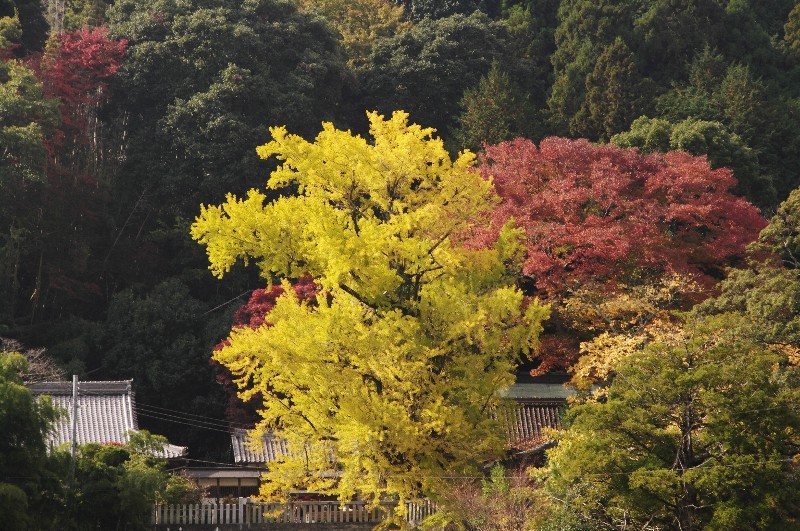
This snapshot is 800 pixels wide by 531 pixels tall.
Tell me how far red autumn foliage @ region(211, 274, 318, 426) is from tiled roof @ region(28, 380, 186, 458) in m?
2.46

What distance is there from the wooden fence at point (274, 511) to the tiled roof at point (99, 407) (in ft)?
17.6

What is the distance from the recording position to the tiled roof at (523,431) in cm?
3259

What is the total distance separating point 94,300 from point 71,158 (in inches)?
173

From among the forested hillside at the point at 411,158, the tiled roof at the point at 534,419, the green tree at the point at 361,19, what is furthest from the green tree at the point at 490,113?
the tiled roof at the point at 534,419

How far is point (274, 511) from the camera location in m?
27.7

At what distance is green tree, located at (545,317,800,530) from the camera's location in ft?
73.1

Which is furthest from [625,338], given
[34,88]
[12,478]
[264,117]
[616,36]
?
[616,36]

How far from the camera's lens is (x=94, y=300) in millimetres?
41000

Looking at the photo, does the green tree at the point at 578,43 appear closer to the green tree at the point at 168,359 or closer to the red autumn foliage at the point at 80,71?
the red autumn foliage at the point at 80,71

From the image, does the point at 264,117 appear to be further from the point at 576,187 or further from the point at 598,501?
the point at 598,501

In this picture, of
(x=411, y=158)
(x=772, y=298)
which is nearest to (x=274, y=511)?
(x=411, y=158)

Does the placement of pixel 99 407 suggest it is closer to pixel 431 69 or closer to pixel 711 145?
pixel 431 69

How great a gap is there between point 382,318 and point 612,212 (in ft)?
34.0

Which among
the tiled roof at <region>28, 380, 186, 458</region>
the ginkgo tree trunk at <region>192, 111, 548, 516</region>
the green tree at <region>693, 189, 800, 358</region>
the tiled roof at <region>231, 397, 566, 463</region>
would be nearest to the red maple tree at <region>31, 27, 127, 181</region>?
the tiled roof at <region>28, 380, 186, 458</region>
